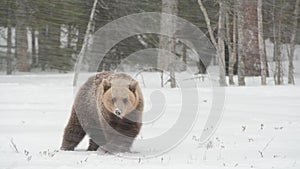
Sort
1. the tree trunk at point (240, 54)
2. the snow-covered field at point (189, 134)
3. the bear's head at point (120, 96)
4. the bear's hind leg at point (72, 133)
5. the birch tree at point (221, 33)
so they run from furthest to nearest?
the tree trunk at point (240, 54) → the birch tree at point (221, 33) → the bear's hind leg at point (72, 133) → the bear's head at point (120, 96) → the snow-covered field at point (189, 134)

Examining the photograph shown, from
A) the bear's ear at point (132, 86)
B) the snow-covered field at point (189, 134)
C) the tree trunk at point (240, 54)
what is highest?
the tree trunk at point (240, 54)

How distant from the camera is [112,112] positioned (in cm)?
552

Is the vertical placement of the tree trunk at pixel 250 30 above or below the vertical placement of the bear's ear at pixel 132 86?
above

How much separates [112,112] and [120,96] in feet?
0.79

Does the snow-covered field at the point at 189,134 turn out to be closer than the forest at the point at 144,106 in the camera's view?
Yes

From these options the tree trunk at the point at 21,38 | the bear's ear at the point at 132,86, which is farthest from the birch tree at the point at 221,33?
the tree trunk at the point at 21,38

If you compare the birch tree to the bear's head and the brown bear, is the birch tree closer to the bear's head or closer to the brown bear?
the brown bear

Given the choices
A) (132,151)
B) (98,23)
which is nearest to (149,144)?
(132,151)

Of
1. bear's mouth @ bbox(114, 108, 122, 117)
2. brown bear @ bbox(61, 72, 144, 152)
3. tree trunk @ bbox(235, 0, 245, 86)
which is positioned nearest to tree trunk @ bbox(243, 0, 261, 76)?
tree trunk @ bbox(235, 0, 245, 86)

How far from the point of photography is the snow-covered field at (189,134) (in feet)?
17.2

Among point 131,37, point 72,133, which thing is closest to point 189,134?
point 72,133

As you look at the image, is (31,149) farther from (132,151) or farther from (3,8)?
(3,8)

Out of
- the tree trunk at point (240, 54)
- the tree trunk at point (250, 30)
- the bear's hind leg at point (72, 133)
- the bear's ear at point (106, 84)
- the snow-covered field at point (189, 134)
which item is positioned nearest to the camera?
the snow-covered field at point (189, 134)

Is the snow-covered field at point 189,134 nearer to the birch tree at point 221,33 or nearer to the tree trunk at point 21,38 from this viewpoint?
the birch tree at point 221,33
